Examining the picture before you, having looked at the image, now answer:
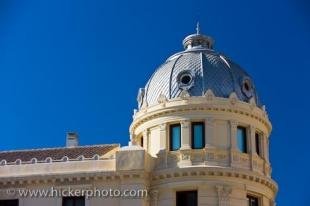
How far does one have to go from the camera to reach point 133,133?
5550 cm

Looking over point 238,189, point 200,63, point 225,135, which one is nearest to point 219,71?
point 200,63

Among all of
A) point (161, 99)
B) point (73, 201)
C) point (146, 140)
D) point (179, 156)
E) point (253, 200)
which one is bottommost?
point (73, 201)

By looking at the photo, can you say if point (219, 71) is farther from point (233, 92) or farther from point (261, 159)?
point (261, 159)

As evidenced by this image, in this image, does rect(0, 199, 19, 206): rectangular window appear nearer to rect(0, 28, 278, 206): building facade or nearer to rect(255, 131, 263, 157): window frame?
rect(0, 28, 278, 206): building facade

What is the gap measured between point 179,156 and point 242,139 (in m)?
4.80

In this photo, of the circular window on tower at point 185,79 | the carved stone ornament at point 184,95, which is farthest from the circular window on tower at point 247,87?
the carved stone ornament at point 184,95

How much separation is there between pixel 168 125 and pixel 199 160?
12.2 feet

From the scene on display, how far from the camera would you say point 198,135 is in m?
51.4

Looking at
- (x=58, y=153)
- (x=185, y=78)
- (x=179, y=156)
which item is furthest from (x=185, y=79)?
(x=58, y=153)

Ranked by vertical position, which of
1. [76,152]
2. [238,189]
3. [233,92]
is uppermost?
[233,92]

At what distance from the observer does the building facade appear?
4919cm

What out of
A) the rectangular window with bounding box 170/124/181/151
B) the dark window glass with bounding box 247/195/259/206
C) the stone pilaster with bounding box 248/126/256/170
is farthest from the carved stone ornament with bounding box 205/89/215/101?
the dark window glass with bounding box 247/195/259/206

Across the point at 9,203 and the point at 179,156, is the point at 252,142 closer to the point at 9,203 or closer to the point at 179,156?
the point at 179,156

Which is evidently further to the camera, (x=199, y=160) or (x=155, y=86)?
(x=155, y=86)
